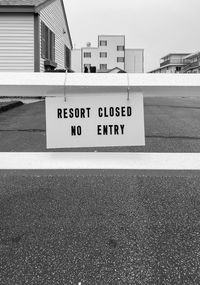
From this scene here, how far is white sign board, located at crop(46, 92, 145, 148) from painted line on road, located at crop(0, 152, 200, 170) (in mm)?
180

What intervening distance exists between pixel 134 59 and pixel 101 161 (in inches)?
4012

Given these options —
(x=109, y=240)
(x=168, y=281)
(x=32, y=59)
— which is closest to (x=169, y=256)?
(x=168, y=281)

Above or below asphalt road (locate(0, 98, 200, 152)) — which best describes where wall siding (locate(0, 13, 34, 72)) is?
above

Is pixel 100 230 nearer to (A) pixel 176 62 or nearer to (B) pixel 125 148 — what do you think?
(B) pixel 125 148

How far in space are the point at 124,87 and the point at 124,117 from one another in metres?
0.19

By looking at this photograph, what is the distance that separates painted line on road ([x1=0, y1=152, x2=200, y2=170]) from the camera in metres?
2.15

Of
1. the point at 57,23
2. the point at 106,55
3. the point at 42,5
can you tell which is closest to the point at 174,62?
the point at 106,55

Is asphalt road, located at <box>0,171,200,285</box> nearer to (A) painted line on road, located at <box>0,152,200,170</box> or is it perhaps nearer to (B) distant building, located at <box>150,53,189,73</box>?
(A) painted line on road, located at <box>0,152,200,170</box>

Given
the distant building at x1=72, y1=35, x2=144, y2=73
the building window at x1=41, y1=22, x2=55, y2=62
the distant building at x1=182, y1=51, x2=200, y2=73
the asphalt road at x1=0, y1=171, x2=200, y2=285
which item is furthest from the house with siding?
the distant building at x1=72, y1=35, x2=144, y2=73

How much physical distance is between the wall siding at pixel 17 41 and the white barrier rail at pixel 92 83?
15.4 metres

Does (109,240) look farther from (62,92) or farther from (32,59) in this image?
(32,59)

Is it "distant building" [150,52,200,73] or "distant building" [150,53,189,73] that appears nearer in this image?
"distant building" [150,52,200,73]

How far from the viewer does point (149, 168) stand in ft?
7.04

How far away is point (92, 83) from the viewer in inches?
74.8
